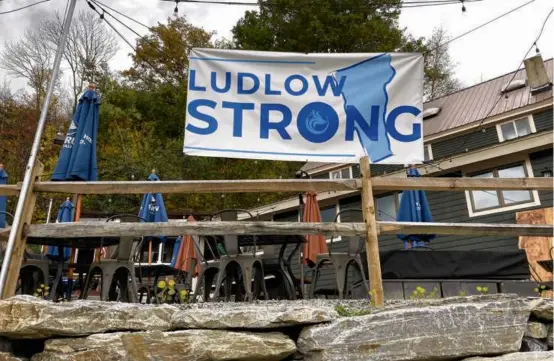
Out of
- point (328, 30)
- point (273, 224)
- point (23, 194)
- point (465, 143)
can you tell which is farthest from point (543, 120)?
point (23, 194)

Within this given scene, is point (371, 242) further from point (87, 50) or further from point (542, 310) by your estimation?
point (87, 50)

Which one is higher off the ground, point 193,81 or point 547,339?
point 193,81

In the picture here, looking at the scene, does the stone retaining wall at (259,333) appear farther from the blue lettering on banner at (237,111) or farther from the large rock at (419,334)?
the blue lettering on banner at (237,111)

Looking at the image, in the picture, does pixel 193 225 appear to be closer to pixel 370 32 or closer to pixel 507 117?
pixel 507 117

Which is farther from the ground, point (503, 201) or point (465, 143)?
point (465, 143)

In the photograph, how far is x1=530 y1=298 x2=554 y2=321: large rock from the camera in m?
3.23

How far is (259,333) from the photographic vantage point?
115 inches

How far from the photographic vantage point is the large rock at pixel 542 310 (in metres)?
3.23

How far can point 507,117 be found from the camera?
→ 1267cm

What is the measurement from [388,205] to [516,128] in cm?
394

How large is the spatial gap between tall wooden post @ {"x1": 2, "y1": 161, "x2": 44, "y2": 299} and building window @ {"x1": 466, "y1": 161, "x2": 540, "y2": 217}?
1042 cm

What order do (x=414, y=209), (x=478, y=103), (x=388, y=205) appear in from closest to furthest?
(x=414, y=209) → (x=388, y=205) → (x=478, y=103)

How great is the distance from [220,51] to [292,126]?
0.94 meters

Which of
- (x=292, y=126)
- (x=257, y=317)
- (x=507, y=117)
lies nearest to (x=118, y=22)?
(x=292, y=126)
